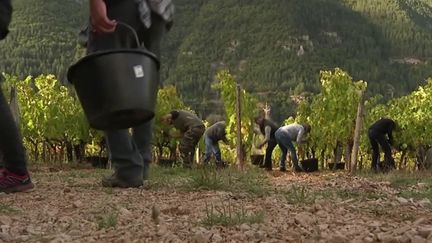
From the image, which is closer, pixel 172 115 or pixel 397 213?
pixel 397 213

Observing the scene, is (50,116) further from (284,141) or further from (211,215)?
(211,215)

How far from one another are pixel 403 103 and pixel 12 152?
25711 mm

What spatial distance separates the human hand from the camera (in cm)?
295

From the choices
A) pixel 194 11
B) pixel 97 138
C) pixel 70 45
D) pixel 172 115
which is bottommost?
pixel 97 138

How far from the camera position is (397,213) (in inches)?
102

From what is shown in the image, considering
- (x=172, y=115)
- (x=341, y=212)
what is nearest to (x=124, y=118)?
(x=341, y=212)

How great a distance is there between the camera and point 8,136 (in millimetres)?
3164

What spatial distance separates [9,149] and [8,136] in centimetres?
9

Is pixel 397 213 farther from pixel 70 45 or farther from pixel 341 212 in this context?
pixel 70 45

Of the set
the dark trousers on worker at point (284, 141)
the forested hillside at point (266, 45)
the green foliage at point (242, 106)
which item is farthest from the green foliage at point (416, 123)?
the forested hillside at point (266, 45)

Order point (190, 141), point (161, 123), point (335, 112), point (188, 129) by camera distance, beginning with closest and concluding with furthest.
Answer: point (190, 141)
point (188, 129)
point (161, 123)
point (335, 112)

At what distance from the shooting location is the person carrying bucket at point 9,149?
10.1 ft

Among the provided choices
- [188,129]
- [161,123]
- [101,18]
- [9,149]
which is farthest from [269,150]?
[101,18]

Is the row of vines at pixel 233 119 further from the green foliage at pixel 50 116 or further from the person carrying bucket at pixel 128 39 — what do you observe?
the person carrying bucket at pixel 128 39
